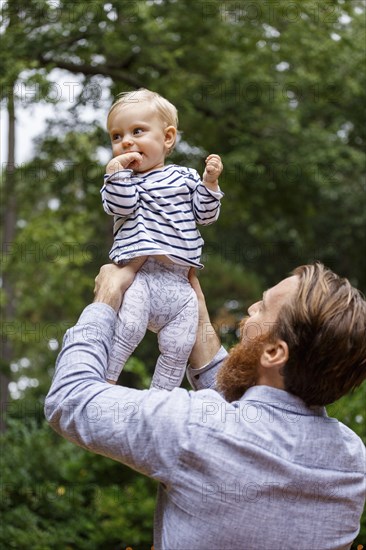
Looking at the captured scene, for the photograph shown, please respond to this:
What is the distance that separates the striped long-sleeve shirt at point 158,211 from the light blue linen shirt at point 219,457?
1.87ft

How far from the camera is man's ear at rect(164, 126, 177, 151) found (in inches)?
117

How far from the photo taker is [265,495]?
2184 mm

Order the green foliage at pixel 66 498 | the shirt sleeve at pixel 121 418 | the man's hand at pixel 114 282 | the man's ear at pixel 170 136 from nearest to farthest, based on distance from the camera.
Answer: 1. the shirt sleeve at pixel 121 418
2. the man's hand at pixel 114 282
3. the man's ear at pixel 170 136
4. the green foliage at pixel 66 498

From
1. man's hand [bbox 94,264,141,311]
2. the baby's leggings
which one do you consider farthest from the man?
the baby's leggings

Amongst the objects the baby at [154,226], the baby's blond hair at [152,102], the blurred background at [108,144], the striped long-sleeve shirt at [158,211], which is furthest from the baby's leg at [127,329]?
the blurred background at [108,144]

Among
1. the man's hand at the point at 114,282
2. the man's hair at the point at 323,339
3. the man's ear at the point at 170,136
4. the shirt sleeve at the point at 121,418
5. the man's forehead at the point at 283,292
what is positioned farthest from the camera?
the man's ear at the point at 170,136

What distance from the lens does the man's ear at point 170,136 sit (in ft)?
9.75

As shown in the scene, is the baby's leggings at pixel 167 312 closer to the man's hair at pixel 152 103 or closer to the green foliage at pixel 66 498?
the man's hair at pixel 152 103

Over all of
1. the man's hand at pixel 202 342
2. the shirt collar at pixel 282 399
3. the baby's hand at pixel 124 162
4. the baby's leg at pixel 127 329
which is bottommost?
the man's hand at pixel 202 342

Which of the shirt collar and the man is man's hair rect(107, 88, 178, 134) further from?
the shirt collar

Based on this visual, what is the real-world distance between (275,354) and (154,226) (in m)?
0.68

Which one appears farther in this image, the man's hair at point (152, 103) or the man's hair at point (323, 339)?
the man's hair at point (152, 103)

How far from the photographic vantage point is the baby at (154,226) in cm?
273

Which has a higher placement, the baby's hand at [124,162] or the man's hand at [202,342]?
the baby's hand at [124,162]
